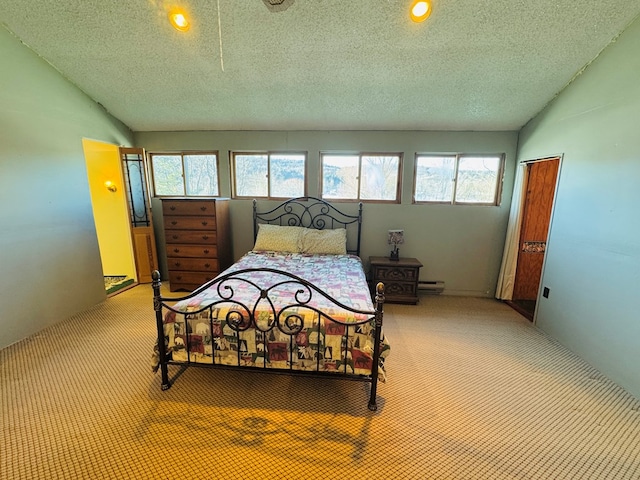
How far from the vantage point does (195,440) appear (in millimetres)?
1554

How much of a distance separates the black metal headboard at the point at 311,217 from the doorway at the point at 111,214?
6.41ft

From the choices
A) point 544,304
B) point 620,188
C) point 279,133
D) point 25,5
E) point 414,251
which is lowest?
point 544,304

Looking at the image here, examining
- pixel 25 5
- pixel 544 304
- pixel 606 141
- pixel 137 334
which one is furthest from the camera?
pixel 544 304

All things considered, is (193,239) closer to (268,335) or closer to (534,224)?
(268,335)

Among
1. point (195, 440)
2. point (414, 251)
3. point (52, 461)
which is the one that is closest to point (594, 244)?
point (414, 251)

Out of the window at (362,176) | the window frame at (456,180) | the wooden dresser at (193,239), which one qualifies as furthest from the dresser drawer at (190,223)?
the window frame at (456,180)

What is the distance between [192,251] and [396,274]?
2746 mm

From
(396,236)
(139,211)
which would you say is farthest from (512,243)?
(139,211)

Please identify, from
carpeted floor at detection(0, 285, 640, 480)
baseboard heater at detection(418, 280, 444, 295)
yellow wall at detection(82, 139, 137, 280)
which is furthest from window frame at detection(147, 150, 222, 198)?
baseboard heater at detection(418, 280, 444, 295)

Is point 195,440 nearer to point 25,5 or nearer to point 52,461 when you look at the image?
point 52,461

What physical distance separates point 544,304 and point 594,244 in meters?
0.87

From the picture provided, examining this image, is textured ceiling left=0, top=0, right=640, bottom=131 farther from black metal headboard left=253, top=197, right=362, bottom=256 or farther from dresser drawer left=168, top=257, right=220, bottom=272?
dresser drawer left=168, top=257, right=220, bottom=272

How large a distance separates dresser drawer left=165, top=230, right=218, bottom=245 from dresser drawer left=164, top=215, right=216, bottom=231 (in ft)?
0.18

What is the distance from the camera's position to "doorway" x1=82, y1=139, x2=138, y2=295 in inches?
150
